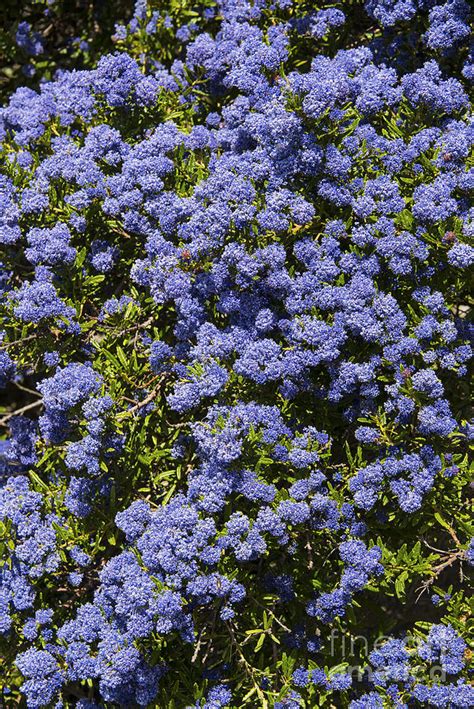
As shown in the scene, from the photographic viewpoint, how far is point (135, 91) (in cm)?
487

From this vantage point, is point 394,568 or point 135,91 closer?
point 394,568

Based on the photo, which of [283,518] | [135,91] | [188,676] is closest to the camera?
[283,518]

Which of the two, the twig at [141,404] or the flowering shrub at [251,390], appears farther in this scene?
the twig at [141,404]

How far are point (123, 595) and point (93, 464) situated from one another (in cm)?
66

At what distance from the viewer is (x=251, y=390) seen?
4.23 meters

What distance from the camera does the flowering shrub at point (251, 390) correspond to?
3.98m

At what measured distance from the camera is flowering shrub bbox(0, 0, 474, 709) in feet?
13.1

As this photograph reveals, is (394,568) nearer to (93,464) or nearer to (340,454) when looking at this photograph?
(340,454)

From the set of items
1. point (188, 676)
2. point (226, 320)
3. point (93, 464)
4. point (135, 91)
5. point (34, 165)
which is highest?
point (135, 91)

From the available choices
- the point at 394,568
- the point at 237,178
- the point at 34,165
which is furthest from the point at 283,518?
the point at 34,165

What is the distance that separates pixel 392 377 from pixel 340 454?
596 mm

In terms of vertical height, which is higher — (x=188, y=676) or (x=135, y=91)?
(x=135, y=91)

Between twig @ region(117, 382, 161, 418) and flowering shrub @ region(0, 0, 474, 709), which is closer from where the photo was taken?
flowering shrub @ region(0, 0, 474, 709)

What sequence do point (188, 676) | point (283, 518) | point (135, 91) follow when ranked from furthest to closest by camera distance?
point (135, 91) < point (188, 676) < point (283, 518)
